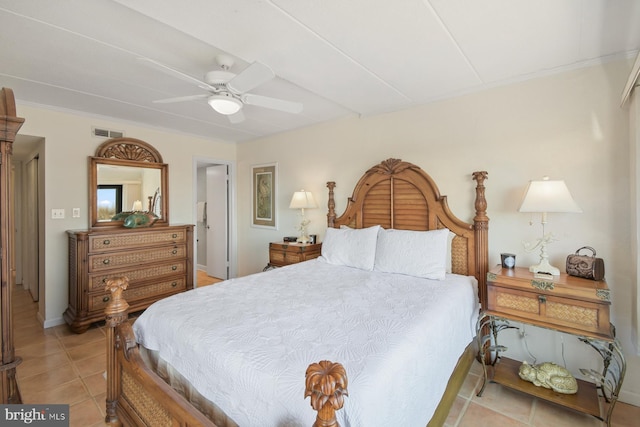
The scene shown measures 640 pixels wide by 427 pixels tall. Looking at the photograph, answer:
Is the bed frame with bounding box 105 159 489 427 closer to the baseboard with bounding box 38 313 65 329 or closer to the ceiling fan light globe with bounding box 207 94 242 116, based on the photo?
the ceiling fan light globe with bounding box 207 94 242 116

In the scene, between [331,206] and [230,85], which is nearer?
[230,85]

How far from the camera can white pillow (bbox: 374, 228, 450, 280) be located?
8.08 feet

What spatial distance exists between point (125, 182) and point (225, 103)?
2.53 m

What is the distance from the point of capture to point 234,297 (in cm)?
198

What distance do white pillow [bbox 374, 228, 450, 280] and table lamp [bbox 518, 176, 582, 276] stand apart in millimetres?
656

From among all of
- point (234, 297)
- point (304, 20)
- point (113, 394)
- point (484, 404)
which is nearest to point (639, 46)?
point (304, 20)

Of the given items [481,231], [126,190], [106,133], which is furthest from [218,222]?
[481,231]

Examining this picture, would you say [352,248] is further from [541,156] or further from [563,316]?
[541,156]

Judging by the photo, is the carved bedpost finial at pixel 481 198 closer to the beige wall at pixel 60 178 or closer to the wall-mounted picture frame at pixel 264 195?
the wall-mounted picture frame at pixel 264 195

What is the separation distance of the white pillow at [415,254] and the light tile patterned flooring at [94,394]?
3.02ft

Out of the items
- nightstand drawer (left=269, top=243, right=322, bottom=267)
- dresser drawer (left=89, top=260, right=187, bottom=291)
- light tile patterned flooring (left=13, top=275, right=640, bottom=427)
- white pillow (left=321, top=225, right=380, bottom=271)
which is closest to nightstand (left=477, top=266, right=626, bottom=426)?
light tile patterned flooring (left=13, top=275, right=640, bottom=427)

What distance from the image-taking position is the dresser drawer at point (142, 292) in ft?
10.8

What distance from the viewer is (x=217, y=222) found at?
5.40 meters

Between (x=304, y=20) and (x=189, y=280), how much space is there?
3641 millimetres
